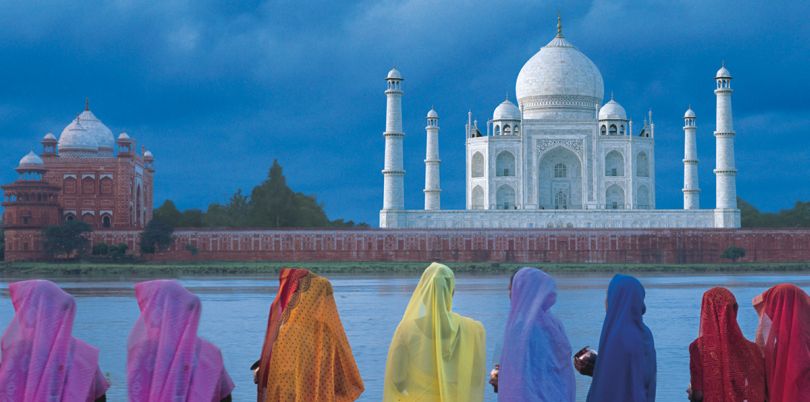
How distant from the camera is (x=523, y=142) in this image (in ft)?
159

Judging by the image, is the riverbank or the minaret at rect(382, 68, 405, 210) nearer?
the riverbank

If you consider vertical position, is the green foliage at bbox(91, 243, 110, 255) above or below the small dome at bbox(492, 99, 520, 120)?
below

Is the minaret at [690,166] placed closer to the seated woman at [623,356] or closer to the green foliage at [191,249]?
the green foliage at [191,249]

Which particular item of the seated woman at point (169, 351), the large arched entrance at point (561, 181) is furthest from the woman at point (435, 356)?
the large arched entrance at point (561, 181)

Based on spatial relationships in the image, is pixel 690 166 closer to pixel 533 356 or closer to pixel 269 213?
pixel 269 213

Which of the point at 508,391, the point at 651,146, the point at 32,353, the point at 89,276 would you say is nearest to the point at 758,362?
the point at 508,391

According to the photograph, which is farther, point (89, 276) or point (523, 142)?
point (523, 142)

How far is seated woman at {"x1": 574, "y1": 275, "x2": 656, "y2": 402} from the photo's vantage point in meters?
5.97

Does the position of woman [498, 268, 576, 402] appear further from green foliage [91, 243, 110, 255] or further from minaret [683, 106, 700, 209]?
minaret [683, 106, 700, 209]

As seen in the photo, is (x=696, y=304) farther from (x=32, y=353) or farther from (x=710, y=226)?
(x=710, y=226)

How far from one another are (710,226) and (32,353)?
4195 cm

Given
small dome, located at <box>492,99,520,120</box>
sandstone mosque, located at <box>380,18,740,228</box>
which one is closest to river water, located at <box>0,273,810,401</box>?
sandstone mosque, located at <box>380,18,740,228</box>

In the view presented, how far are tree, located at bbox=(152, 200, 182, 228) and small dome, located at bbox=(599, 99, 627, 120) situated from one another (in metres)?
17.8

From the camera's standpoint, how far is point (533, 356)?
20.3 feet
